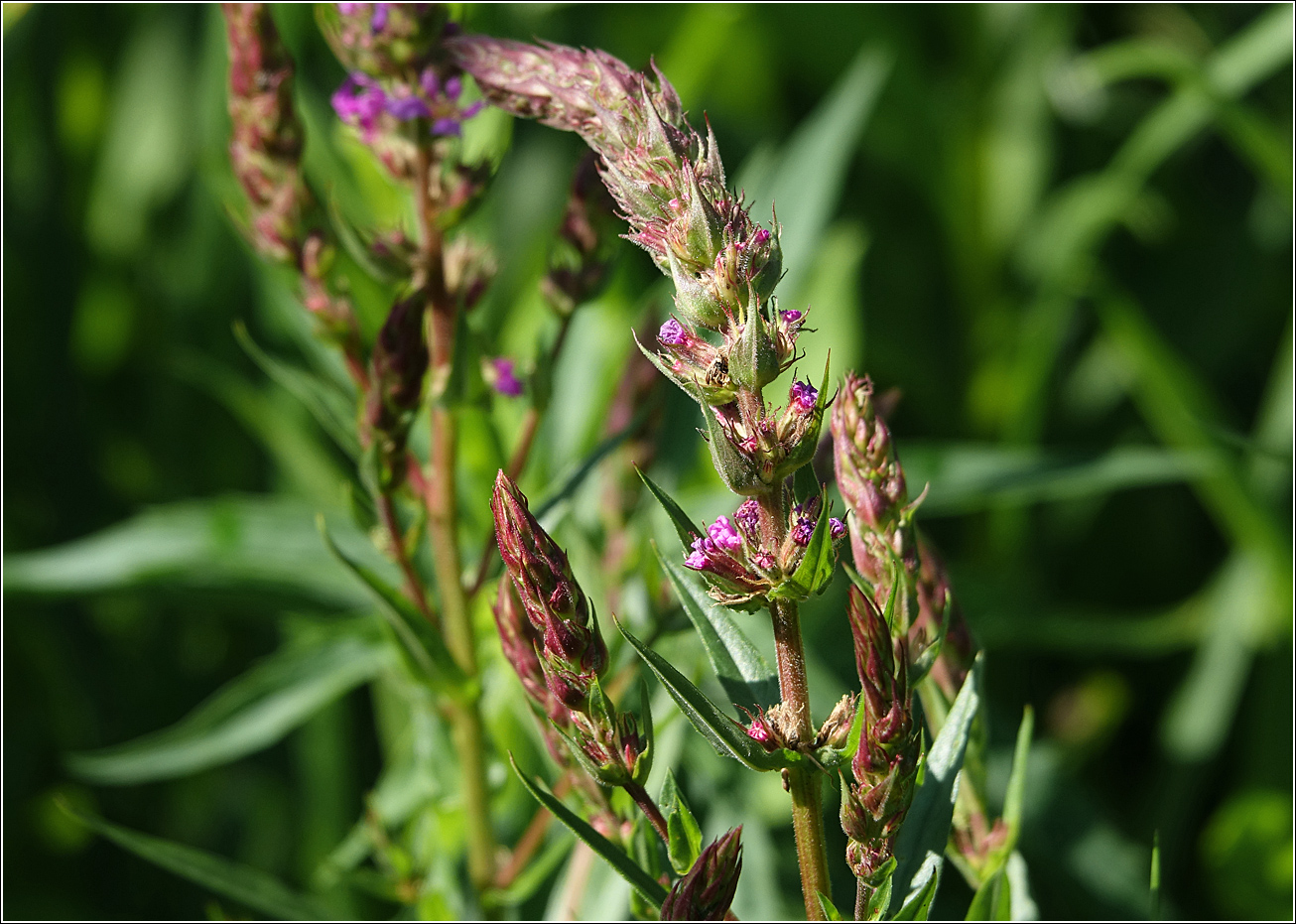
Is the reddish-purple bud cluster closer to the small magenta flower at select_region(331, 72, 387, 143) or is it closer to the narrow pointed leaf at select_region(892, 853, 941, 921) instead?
the narrow pointed leaf at select_region(892, 853, 941, 921)

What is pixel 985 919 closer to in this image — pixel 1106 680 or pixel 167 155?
pixel 1106 680

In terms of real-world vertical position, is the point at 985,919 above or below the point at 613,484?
below

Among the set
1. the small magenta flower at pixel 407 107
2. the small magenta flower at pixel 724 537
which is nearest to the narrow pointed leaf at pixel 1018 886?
the small magenta flower at pixel 724 537

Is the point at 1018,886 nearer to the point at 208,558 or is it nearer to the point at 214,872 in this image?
the point at 214,872

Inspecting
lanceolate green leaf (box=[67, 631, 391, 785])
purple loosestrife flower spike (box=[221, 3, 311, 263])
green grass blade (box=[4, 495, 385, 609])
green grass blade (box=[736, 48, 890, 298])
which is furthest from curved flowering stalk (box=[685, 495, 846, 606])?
green grass blade (box=[736, 48, 890, 298])

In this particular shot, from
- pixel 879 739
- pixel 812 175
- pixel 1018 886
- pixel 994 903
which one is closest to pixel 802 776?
pixel 879 739

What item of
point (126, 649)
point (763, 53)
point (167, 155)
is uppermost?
point (763, 53)

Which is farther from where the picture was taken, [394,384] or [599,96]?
[394,384]

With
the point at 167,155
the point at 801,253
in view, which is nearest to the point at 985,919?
the point at 801,253
